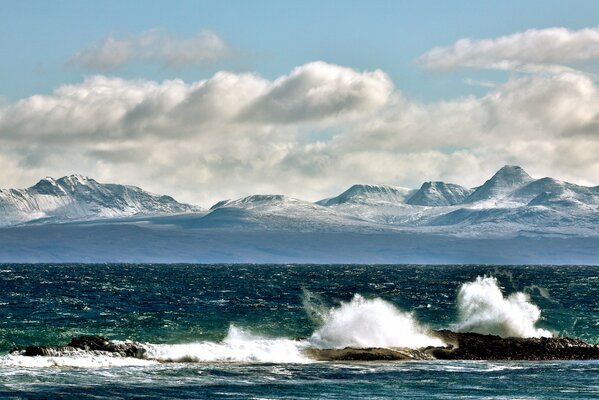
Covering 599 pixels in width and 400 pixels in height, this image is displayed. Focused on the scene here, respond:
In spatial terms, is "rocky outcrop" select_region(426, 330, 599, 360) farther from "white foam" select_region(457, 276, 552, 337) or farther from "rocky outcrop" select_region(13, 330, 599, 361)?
"white foam" select_region(457, 276, 552, 337)

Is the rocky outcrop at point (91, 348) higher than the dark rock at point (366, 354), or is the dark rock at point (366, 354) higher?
the rocky outcrop at point (91, 348)

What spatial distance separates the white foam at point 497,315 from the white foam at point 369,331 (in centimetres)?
983

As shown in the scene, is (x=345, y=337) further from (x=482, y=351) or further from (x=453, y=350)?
(x=482, y=351)

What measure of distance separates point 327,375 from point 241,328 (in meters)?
28.5

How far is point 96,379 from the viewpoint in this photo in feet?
171

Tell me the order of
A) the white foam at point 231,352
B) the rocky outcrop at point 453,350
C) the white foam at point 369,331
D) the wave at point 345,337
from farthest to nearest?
1. the white foam at point 369,331
2. the white foam at point 231,352
3. the rocky outcrop at point 453,350
4. the wave at point 345,337

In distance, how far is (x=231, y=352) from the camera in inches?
2527

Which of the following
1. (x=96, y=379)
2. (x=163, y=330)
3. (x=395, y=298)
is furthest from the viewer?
(x=395, y=298)

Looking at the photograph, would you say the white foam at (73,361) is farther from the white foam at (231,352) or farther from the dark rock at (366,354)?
the dark rock at (366,354)

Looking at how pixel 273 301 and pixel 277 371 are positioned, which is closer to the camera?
pixel 277 371

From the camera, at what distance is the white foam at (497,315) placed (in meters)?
80.1

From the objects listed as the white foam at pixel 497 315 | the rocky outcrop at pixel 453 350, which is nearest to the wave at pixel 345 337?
the white foam at pixel 497 315

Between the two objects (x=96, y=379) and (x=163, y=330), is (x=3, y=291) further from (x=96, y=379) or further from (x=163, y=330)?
(x=96, y=379)

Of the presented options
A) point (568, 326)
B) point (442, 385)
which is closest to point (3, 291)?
point (568, 326)
